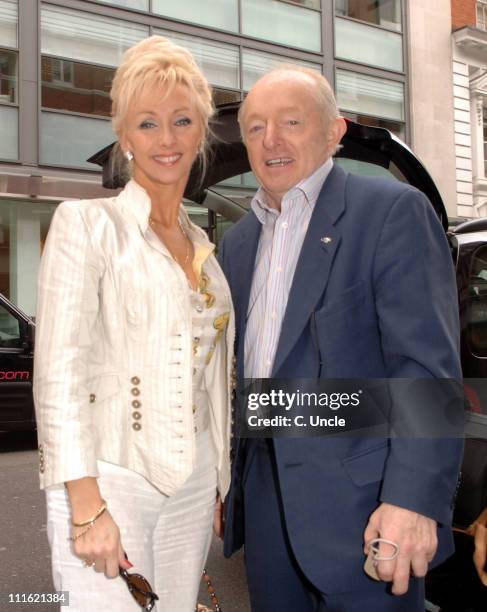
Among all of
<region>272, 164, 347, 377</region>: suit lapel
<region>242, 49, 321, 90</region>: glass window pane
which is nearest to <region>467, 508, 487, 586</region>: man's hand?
<region>272, 164, 347, 377</region>: suit lapel

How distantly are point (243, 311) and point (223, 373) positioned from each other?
235 mm

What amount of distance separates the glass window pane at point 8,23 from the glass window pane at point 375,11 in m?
7.46

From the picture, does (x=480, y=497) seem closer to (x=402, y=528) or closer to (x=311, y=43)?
(x=402, y=528)

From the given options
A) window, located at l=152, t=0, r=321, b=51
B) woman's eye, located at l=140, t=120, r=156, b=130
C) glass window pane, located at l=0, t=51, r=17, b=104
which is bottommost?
woman's eye, located at l=140, t=120, r=156, b=130

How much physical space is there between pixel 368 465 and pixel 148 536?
0.58 m

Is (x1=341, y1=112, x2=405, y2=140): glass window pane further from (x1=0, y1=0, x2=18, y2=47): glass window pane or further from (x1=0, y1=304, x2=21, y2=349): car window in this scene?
(x1=0, y1=304, x2=21, y2=349): car window

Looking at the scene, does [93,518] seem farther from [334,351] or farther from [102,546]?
[334,351]

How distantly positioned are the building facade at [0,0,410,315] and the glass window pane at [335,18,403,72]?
1.11m

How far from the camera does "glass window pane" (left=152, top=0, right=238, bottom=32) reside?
13352 mm

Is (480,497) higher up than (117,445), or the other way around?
(117,445)

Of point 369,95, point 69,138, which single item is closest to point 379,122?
point 369,95

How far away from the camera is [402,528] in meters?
1.62

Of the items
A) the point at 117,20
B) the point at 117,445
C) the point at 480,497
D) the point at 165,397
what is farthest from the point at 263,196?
the point at 117,20

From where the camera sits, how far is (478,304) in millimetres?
3322
